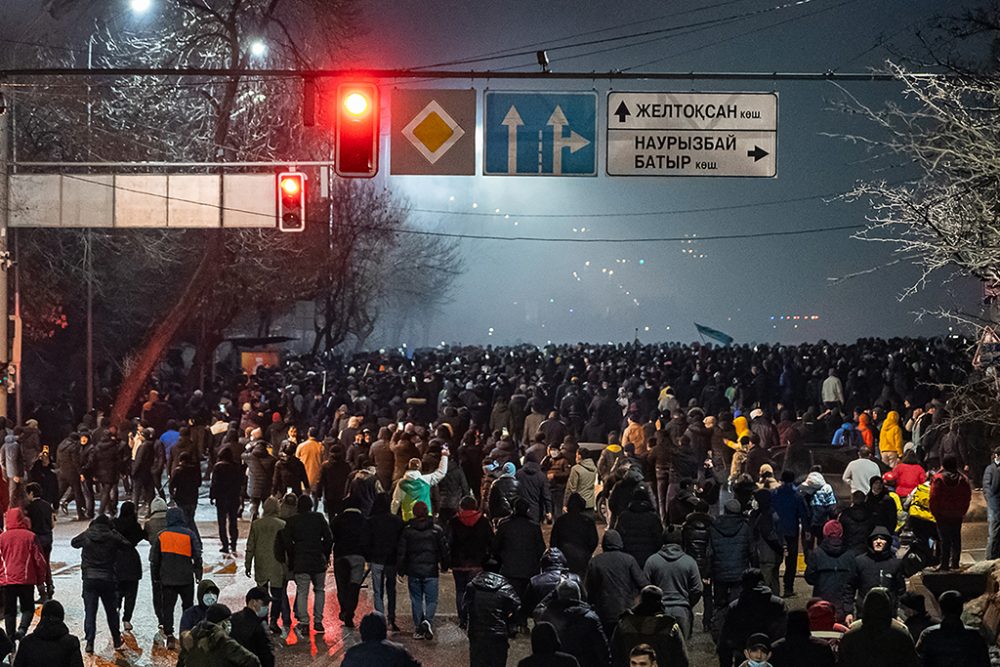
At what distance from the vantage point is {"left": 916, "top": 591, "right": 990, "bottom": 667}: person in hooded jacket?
9.28 metres

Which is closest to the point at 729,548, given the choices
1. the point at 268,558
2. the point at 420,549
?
the point at 420,549

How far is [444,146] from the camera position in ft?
53.2

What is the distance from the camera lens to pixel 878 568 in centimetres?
1228

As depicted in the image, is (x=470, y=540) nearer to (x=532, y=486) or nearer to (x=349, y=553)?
(x=349, y=553)

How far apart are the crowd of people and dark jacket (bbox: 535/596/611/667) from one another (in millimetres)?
15

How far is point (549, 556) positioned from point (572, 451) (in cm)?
895

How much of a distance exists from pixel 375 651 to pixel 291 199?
11.6 metres

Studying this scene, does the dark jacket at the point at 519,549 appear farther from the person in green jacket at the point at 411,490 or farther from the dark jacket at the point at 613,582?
the person in green jacket at the point at 411,490

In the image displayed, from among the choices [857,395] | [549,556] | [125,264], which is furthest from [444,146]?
[125,264]

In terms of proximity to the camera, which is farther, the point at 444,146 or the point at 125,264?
the point at 125,264

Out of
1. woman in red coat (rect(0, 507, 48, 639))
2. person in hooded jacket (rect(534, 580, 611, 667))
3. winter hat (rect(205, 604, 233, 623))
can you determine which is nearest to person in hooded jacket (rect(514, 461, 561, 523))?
woman in red coat (rect(0, 507, 48, 639))

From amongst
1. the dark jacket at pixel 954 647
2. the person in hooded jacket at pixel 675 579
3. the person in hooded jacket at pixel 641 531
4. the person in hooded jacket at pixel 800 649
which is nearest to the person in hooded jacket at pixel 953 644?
the dark jacket at pixel 954 647

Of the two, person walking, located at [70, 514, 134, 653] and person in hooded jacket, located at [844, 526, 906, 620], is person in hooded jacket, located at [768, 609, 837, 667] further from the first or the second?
person walking, located at [70, 514, 134, 653]

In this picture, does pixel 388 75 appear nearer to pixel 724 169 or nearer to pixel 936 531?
pixel 724 169
